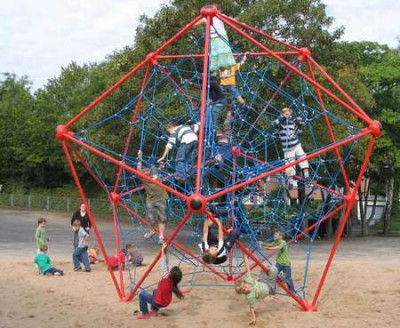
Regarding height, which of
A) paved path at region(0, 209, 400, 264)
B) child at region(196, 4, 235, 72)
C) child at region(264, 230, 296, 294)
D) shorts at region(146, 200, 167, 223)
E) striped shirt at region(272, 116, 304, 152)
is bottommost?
paved path at region(0, 209, 400, 264)

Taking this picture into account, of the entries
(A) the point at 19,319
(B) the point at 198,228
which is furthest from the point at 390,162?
(A) the point at 19,319

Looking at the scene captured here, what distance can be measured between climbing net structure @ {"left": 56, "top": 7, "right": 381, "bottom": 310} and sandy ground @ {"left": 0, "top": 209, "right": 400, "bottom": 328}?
1.23ft

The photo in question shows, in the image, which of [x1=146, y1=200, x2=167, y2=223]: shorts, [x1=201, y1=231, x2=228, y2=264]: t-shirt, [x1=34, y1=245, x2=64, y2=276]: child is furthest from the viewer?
[x1=34, y1=245, x2=64, y2=276]: child

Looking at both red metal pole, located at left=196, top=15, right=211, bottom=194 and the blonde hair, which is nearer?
red metal pole, located at left=196, top=15, right=211, bottom=194

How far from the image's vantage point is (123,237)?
2000 cm

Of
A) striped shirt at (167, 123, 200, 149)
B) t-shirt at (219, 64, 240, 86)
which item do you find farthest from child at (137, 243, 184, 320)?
t-shirt at (219, 64, 240, 86)

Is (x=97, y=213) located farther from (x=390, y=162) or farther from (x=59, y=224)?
(x=390, y=162)

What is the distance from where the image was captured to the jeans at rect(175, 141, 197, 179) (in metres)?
7.42

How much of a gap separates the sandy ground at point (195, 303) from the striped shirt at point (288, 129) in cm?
253

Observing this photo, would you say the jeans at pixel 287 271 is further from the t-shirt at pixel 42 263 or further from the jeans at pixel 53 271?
the t-shirt at pixel 42 263

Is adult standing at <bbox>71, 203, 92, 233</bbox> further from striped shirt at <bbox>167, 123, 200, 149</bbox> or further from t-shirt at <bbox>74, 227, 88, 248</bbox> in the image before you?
striped shirt at <bbox>167, 123, 200, 149</bbox>

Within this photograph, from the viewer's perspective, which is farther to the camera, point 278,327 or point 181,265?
point 181,265

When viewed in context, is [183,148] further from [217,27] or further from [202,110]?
[217,27]

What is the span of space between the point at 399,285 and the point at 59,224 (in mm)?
17817
